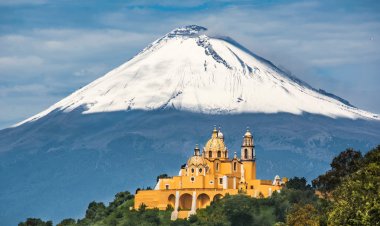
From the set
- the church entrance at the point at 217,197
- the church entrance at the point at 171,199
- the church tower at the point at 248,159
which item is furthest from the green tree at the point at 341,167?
the church entrance at the point at 171,199

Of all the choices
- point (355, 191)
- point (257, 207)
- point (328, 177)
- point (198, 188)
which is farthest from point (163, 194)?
point (355, 191)

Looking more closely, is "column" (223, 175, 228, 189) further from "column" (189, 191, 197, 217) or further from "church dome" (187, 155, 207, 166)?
"column" (189, 191, 197, 217)

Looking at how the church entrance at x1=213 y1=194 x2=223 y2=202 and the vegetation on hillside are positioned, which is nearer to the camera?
the vegetation on hillside

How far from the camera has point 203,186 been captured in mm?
124188

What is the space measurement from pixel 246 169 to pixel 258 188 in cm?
405

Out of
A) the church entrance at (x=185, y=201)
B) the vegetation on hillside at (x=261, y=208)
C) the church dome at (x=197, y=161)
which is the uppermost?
the church dome at (x=197, y=161)

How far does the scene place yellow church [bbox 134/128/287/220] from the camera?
123375mm

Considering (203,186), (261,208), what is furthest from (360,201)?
(203,186)

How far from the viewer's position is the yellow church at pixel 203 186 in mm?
123375

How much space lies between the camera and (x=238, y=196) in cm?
11806

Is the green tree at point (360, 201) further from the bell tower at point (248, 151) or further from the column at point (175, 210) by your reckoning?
the bell tower at point (248, 151)

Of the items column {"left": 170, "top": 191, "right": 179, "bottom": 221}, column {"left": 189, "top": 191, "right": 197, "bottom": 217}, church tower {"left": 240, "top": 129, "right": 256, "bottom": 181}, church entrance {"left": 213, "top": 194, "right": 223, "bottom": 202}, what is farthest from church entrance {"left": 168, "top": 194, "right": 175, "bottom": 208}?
church tower {"left": 240, "top": 129, "right": 256, "bottom": 181}

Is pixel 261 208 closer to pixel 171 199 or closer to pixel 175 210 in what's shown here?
pixel 175 210

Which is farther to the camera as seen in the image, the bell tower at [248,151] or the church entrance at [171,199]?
the bell tower at [248,151]
